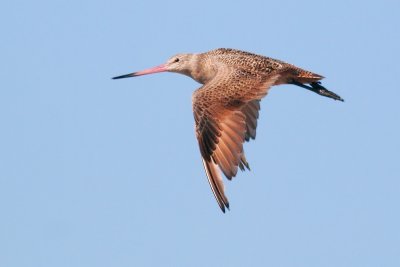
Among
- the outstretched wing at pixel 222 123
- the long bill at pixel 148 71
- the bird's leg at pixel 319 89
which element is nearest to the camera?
the outstretched wing at pixel 222 123

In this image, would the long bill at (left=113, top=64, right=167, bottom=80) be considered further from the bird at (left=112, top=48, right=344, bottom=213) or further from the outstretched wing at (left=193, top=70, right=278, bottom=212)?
the outstretched wing at (left=193, top=70, right=278, bottom=212)

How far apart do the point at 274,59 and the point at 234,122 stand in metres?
3.23

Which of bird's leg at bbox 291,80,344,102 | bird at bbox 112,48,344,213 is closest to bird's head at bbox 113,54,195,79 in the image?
bird at bbox 112,48,344,213

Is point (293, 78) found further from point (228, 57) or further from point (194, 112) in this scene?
point (194, 112)

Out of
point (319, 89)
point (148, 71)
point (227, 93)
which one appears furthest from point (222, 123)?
point (148, 71)

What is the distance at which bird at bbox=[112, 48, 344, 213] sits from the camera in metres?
17.0

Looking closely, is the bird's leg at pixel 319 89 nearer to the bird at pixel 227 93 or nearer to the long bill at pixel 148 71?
the bird at pixel 227 93

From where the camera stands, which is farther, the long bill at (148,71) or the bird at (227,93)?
the long bill at (148,71)

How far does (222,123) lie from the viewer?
17297mm

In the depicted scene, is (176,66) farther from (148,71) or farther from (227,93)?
(227,93)

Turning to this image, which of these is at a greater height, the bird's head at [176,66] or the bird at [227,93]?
the bird's head at [176,66]

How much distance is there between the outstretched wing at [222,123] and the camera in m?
16.8

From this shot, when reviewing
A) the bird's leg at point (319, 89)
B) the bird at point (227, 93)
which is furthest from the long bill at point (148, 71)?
the bird's leg at point (319, 89)

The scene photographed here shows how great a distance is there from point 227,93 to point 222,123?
873 mm
